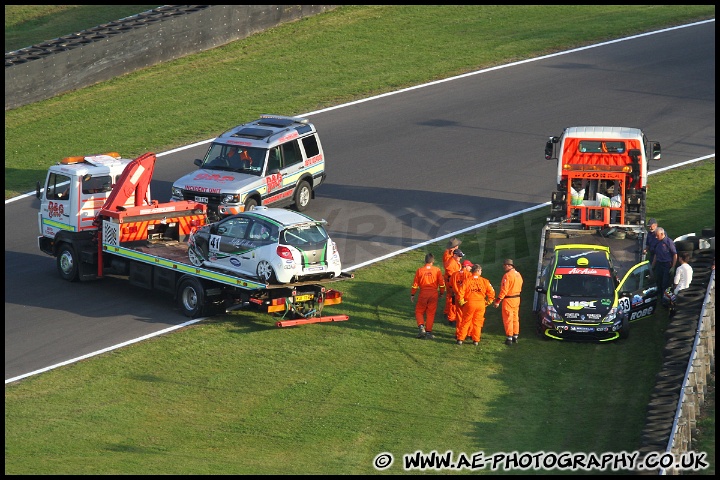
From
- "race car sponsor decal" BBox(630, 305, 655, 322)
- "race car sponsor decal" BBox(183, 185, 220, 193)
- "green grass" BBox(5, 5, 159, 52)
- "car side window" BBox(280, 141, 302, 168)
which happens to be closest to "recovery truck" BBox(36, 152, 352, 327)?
"race car sponsor decal" BBox(183, 185, 220, 193)

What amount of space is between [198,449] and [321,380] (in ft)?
11.1

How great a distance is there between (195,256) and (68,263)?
3.50 m

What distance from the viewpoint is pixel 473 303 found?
70.8 ft

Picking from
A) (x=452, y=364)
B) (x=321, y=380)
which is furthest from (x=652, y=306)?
(x=321, y=380)

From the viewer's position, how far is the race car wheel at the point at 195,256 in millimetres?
23469

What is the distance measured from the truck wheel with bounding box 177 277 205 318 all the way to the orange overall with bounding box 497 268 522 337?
616 cm

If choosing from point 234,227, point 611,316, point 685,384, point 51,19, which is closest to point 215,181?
point 234,227

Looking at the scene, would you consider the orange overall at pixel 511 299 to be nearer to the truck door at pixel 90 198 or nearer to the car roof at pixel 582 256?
the car roof at pixel 582 256

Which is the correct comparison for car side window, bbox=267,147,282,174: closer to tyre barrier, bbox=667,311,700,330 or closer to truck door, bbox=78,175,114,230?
truck door, bbox=78,175,114,230

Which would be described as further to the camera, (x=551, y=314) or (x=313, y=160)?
(x=313, y=160)

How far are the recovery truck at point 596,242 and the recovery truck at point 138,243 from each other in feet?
14.6

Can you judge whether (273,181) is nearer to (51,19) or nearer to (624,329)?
(624,329)

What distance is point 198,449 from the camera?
1734 centimetres

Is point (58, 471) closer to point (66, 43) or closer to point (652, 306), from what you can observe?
Result: point (652, 306)
